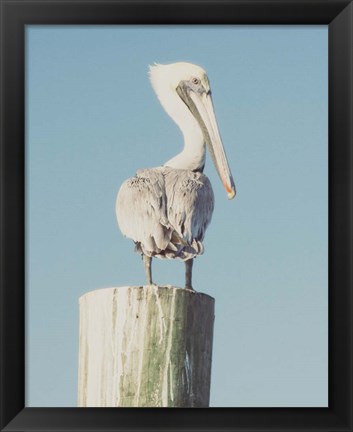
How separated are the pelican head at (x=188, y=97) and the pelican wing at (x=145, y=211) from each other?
1.15 metres

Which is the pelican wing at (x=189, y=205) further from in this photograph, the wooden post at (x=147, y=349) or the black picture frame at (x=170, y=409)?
→ the black picture frame at (x=170, y=409)

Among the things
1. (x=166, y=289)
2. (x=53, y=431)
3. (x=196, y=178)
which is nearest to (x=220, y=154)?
(x=196, y=178)

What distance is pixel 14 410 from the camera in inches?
138

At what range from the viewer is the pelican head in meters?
7.25

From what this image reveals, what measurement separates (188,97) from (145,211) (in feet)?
6.48

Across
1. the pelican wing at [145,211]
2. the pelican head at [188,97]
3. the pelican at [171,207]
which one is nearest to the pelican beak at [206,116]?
the pelican head at [188,97]

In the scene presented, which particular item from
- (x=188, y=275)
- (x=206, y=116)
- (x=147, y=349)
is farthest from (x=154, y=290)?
(x=206, y=116)

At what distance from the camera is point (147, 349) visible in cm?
435

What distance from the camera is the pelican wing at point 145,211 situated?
5641 millimetres

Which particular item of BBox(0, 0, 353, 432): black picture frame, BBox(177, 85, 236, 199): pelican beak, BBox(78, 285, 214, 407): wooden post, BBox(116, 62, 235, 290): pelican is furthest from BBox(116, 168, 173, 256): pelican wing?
BBox(0, 0, 353, 432): black picture frame

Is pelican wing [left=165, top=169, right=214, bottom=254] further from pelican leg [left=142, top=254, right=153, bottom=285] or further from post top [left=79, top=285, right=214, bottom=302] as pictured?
post top [left=79, top=285, right=214, bottom=302]

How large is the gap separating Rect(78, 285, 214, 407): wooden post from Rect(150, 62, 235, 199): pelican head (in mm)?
2626

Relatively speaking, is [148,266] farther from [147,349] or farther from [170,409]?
[170,409]

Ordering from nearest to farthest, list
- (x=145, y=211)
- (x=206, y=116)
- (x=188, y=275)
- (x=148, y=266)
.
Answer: (x=188, y=275)
(x=148, y=266)
(x=145, y=211)
(x=206, y=116)
